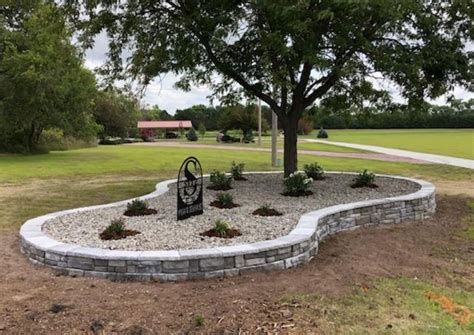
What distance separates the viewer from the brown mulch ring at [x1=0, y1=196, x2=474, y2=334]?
3.62 m

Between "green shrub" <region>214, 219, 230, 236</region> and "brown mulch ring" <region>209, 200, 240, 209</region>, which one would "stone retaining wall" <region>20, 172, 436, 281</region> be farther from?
"brown mulch ring" <region>209, 200, 240, 209</region>

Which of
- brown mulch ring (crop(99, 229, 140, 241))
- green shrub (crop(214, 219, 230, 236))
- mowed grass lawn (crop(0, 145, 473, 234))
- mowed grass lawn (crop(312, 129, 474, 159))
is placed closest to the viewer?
brown mulch ring (crop(99, 229, 140, 241))

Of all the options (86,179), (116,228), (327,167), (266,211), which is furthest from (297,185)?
(327,167)

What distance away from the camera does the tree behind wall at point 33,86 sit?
1895 cm

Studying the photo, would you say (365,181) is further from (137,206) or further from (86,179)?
(86,179)

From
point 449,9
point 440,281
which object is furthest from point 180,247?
point 449,9

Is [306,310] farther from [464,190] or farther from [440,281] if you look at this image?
[464,190]

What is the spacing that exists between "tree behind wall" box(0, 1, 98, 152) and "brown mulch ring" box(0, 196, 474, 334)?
567 inches

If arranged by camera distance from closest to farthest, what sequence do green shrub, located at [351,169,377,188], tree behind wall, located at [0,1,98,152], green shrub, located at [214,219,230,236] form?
1. green shrub, located at [214,219,230,236]
2. green shrub, located at [351,169,377,188]
3. tree behind wall, located at [0,1,98,152]

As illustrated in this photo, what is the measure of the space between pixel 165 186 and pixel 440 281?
5.90 metres

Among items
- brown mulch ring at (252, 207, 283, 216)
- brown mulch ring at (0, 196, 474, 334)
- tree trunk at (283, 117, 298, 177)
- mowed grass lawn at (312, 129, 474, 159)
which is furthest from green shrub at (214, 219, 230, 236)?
mowed grass lawn at (312, 129, 474, 159)

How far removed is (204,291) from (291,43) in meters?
3.98

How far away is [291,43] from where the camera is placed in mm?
6816

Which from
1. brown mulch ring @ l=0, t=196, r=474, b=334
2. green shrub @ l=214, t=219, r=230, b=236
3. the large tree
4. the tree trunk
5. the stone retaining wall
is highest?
the large tree
